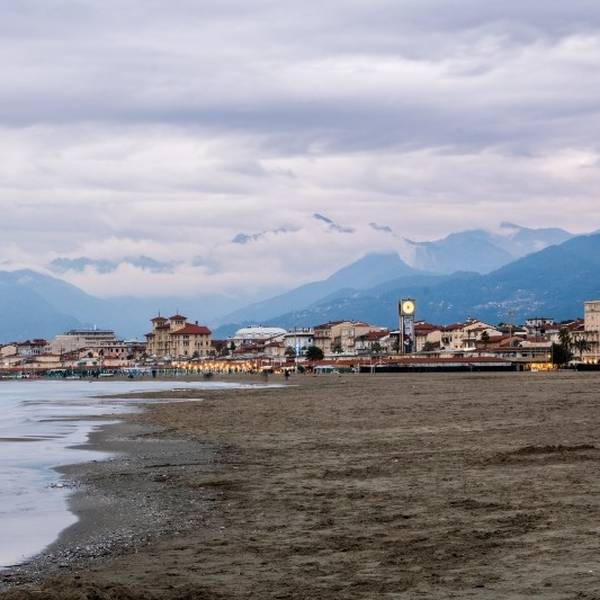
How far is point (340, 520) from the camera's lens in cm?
1559

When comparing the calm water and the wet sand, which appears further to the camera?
the calm water

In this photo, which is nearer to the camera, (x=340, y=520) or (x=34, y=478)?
(x=340, y=520)

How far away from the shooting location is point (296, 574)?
1196cm

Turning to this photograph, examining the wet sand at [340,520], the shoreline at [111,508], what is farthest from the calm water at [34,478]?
the wet sand at [340,520]

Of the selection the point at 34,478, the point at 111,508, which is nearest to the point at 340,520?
the point at 111,508

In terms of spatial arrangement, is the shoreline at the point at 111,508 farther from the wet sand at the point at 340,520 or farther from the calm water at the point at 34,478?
the calm water at the point at 34,478

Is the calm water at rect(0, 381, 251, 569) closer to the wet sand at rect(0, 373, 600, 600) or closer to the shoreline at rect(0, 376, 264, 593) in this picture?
the shoreline at rect(0, 376, 264, 593)

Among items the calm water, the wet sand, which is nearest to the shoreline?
the wet sand

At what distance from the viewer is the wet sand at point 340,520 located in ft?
37.2

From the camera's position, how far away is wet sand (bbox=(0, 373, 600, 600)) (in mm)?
11328

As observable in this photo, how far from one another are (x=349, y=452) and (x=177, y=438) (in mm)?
9775

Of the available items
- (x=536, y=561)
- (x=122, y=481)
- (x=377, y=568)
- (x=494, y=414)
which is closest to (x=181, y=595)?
(x=377, y=568)

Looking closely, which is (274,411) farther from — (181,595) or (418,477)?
(181,595)

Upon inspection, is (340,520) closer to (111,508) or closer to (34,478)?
(111,508)
